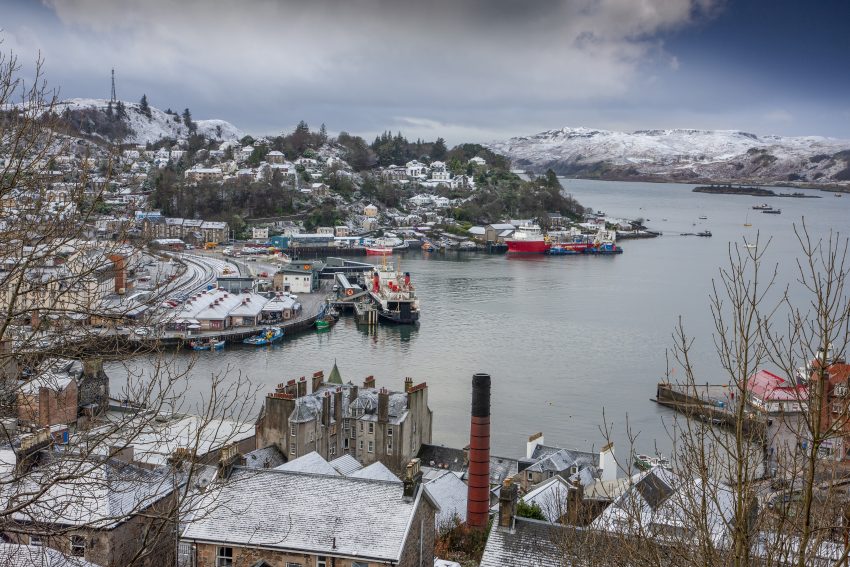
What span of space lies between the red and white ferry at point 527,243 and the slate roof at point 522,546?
35.9 meters

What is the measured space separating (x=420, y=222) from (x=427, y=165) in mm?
19396

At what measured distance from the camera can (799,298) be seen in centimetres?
2566

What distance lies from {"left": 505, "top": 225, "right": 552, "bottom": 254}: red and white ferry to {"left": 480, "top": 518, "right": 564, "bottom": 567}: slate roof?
35889mm

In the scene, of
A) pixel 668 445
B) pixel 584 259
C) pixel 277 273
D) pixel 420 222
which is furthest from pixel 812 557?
pixel 420 222

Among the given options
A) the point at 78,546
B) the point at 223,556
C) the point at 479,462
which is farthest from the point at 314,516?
the point at 479,462

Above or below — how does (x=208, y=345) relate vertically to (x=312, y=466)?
below

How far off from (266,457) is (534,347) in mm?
10554

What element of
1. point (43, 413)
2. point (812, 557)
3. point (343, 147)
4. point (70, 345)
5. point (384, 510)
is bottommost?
point (43, 413)

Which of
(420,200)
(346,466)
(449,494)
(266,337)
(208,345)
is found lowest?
(208,345)

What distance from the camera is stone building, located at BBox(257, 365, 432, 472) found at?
33.9ft

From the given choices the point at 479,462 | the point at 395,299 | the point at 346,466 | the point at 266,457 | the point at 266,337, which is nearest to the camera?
the point at 479,462

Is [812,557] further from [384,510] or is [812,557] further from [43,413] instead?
[43,413]

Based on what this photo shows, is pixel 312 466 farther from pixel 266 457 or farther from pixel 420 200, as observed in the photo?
pixel 420 200

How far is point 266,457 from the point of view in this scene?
977cm
